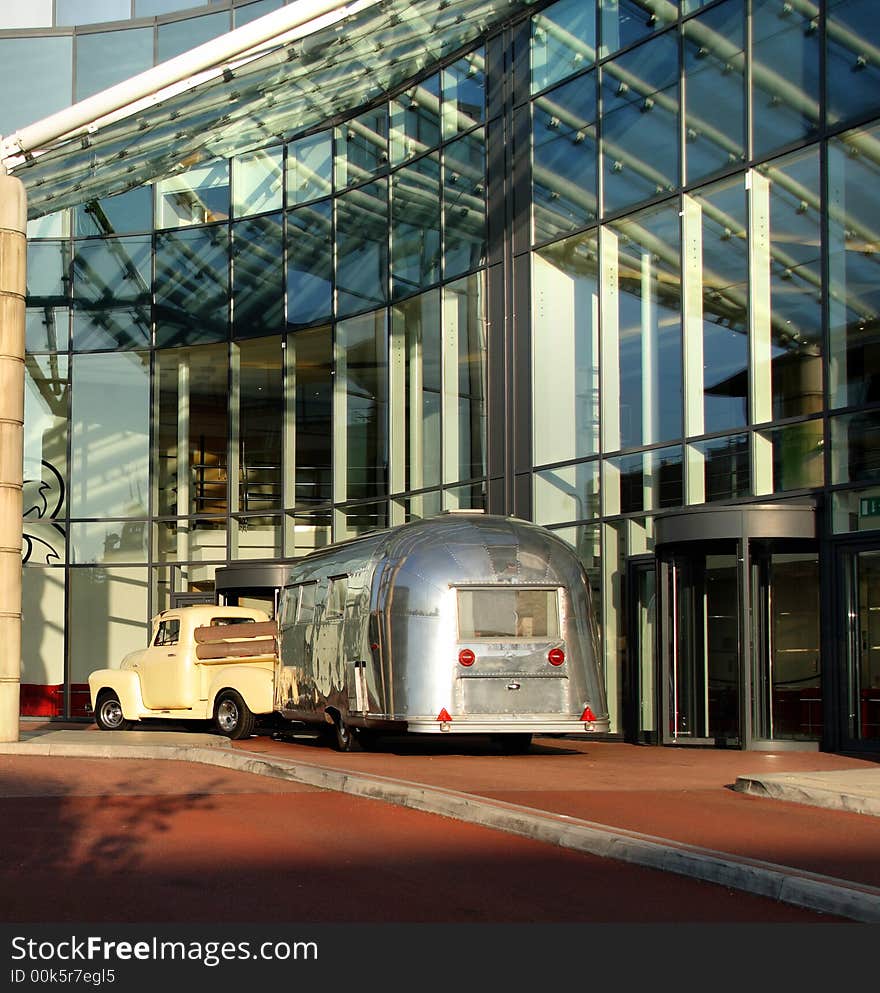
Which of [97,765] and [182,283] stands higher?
[182,283]

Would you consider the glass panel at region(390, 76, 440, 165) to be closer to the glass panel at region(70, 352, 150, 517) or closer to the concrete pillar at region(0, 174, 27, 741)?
the glass panel at region(70, 352, 150, 517)

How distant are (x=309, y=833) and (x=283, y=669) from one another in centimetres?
1081

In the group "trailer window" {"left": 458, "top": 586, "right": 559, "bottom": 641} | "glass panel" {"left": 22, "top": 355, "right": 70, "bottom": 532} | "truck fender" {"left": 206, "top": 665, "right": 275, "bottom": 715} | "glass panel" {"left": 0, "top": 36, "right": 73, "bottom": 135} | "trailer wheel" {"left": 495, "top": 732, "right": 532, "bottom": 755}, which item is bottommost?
"trailer wheel" {"left": 495, "top": 732, "right": 532, "bottom": 755}

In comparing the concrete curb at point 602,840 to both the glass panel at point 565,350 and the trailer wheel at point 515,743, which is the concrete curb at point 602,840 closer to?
the trailer wheel at point 515,743

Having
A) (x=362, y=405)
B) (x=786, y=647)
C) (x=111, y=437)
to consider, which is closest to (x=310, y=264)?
(x=362, y=405)

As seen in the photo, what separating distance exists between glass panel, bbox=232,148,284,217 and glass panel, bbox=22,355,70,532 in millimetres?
5497

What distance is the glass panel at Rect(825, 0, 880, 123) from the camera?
725 inches

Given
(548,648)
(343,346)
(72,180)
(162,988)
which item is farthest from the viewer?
(343,346)

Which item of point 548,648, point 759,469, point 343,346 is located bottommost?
point 548,648

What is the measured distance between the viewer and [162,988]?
6.14 metres

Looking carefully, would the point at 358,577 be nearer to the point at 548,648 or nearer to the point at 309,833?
the point at 548,648

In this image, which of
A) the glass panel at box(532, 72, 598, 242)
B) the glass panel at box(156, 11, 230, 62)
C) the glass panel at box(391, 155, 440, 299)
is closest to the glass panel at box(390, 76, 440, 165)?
the glass panel at box(391, 155, 440, 299)

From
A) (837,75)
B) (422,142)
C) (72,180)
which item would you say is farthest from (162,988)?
(422,142)

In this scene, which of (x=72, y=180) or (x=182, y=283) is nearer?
(x=72, y=180)
